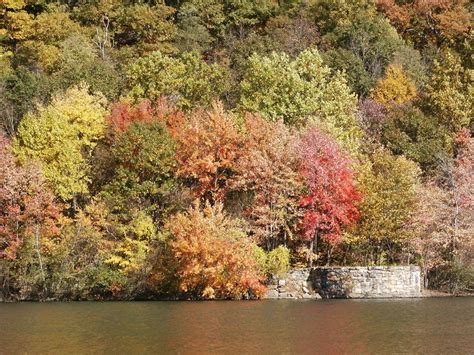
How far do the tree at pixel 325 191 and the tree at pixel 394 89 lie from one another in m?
23.3

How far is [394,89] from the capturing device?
7981 centimetres

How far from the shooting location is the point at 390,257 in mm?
58562

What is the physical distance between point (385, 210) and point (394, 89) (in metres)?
26.2

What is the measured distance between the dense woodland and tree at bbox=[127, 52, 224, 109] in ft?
0.48

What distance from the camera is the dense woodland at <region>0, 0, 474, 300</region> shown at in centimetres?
5531

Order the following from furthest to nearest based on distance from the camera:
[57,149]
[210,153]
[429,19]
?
[429,19], [57,149], [210,153]

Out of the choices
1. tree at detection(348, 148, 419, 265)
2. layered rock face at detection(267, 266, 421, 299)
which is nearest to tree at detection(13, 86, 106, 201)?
layered rock face at detection(267, 266, 421, 299)

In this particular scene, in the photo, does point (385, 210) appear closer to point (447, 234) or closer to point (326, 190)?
point (326, 190)

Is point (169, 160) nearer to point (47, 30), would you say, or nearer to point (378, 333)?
point (378, 333)

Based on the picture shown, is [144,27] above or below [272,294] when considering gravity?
above

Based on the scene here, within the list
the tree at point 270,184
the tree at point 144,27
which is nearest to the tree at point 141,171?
the tree at point 270,184

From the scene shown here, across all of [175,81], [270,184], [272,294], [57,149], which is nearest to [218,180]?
[270,184]

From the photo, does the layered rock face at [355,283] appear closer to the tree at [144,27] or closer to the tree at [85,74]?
the tree at [85,74]

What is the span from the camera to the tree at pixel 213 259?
51.3m
